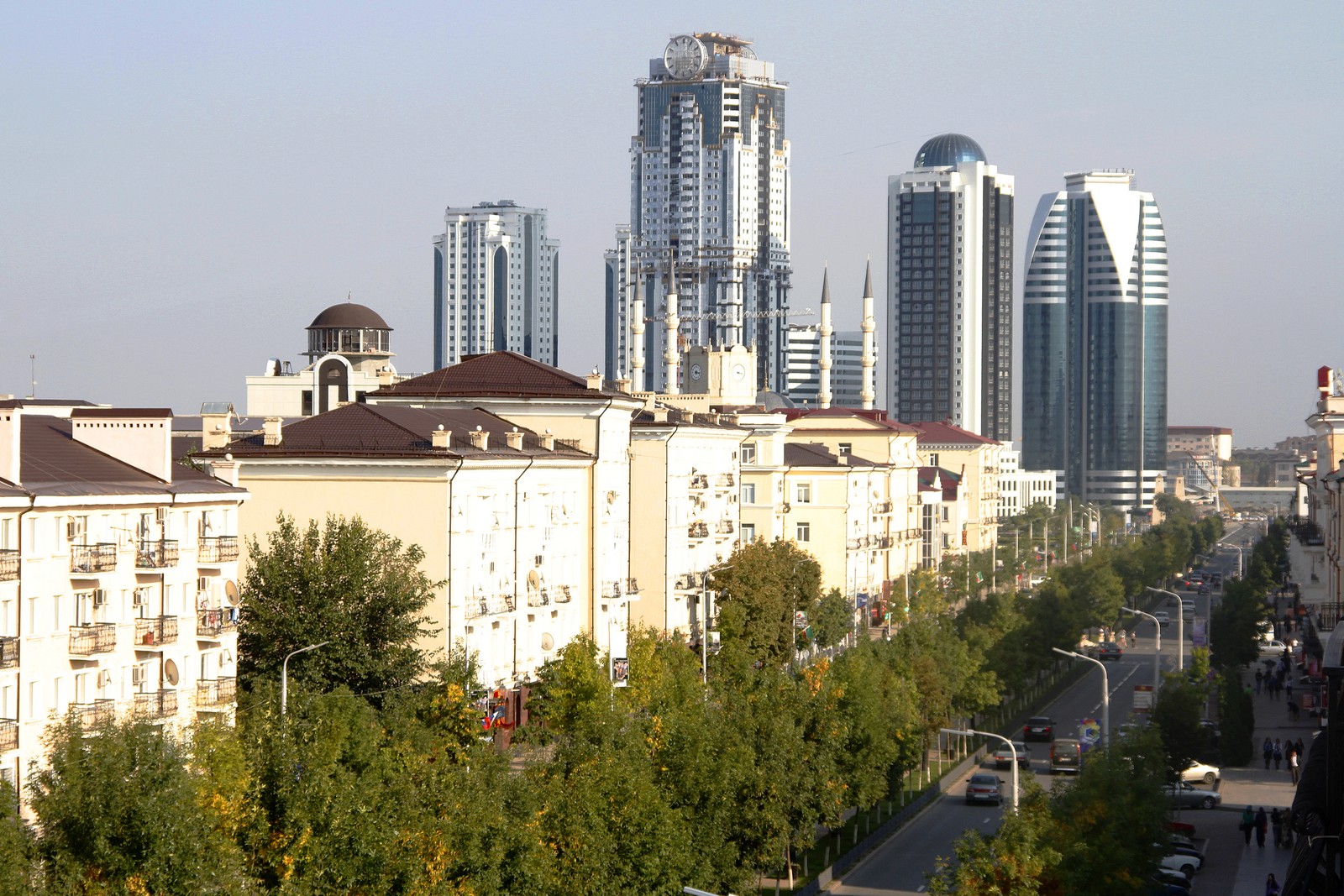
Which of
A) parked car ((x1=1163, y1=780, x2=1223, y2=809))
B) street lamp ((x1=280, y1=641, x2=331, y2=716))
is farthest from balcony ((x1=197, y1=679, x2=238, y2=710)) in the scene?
parked car ((x1=1163, y1=780, x2=1223, y2=809))

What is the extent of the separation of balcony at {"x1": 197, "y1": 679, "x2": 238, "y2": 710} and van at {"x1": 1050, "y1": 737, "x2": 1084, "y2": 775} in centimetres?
3330

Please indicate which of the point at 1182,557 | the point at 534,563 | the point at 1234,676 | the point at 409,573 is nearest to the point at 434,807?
the point at 409,573

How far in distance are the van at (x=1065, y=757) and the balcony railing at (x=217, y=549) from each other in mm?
33284

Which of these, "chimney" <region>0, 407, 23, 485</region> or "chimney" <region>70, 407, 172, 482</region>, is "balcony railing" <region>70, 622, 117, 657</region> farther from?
"chimney" <region>70, 407, 172, 482</region>

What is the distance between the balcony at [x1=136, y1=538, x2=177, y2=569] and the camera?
43094mm

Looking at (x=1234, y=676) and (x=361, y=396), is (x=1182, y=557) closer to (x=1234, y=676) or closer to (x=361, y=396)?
(x=1234, y=676)

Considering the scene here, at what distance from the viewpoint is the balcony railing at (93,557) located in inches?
1598

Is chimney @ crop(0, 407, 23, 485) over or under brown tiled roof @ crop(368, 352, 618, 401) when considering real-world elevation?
under

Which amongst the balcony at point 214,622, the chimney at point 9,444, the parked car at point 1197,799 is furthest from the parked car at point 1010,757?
the chimney at point 9,444

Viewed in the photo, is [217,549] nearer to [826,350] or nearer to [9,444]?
[9,444]

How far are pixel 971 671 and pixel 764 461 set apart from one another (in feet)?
102

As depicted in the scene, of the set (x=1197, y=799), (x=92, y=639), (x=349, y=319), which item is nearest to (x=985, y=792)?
(x=1197, y=799)

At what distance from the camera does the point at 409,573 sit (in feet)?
177

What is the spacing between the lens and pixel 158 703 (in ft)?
140
